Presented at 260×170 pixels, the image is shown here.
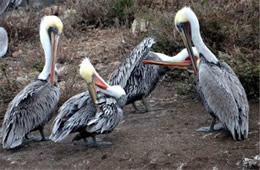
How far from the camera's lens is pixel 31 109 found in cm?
707

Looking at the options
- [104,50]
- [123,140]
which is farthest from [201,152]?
[104,50]

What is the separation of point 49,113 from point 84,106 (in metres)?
0.58

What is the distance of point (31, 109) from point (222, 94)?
2.17 meters

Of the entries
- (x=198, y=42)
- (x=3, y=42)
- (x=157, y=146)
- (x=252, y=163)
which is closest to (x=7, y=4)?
(x=3, y=42)

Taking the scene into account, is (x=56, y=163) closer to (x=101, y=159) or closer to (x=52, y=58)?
(x=101, y=159)

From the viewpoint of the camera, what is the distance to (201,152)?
631cm

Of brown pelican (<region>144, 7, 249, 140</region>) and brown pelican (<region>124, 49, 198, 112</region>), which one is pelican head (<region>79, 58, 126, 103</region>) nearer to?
brown pelican (<region>124, 49, 198, 112</region>)

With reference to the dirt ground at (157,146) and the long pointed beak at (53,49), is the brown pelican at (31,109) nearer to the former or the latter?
the long pointed beak at (53,49)

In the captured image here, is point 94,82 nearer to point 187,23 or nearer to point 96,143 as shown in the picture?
point 96,143

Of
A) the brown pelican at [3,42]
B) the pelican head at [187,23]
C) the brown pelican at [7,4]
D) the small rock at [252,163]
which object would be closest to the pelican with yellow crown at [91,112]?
the pelican head at [187,23]

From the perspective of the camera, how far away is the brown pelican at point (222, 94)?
6.55 metres

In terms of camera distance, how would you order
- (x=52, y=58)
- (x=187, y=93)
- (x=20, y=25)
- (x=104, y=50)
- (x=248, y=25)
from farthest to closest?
(x=20, y=25) < (x=104, y=50) < (x=248, y=25) < (x=187, y=93) < (x=52, y=58)

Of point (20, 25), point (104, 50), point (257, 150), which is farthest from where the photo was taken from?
point (20, 25)

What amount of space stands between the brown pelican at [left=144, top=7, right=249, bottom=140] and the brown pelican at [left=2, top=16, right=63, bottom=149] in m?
1.74
